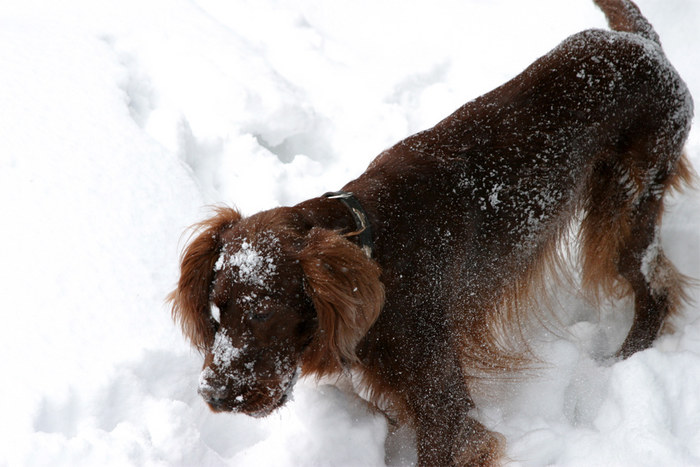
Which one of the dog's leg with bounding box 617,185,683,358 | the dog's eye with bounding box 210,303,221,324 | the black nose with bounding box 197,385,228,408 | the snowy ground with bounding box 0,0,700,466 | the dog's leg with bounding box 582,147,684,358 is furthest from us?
the dog's leg with bounding box 617,185,683,358

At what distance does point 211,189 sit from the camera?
12.2ft

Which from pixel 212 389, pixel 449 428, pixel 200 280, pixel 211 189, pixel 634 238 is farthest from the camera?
pixel 211 189

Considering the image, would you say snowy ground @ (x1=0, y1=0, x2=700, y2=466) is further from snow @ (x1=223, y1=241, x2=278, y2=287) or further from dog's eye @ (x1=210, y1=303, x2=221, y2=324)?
snow @ (x1=223, y1=241, x2=278, y2=287)

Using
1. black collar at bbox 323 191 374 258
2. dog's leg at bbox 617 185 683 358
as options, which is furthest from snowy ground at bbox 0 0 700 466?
black collar at bbox 323 191 374 258

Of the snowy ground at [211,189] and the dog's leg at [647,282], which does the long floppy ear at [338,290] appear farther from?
the dog's leg at [647,282]

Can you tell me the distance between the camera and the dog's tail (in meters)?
3.21

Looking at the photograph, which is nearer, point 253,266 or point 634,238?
point 253,266

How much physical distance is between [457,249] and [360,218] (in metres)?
0.47

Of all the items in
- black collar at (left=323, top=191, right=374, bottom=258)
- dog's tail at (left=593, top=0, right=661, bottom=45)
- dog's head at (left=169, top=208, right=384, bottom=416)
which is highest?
dog's tail at (left=593, top=0, right=661, bottom=45)

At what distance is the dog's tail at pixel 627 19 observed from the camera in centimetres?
321

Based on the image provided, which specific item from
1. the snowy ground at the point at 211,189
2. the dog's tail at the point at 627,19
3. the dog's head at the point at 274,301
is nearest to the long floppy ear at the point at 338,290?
the dog's head at the point at 274,301

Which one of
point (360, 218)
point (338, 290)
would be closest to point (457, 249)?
point (360, 218)

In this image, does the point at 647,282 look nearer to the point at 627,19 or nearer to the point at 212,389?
the point at 627,19

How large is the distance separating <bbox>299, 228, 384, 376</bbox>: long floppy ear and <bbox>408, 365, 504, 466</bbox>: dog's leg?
0.45 m
